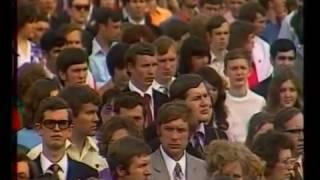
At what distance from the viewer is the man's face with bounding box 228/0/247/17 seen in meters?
3.72

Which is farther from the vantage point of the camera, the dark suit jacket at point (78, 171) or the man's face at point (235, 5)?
the man's face at point (235, 5)

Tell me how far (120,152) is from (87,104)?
24 cm

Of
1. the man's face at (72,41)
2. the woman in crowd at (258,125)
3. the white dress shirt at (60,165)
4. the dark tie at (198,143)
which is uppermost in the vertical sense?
the man's face at (72,41)

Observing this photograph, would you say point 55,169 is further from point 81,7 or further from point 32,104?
point 81,7

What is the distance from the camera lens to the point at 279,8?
3717 millimetres

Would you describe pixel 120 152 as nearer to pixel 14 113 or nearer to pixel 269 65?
pixel 14 113

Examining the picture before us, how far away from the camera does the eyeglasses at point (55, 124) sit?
3.61 m

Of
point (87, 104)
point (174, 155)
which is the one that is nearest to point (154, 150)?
point (174, 155)

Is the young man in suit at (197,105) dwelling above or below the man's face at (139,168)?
above

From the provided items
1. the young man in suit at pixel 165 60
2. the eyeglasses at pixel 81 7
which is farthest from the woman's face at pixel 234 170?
the eyeglasses at pixel 81 7

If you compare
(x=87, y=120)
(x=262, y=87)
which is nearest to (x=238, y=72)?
(x=262, y=87)

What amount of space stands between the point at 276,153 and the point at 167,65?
1.89 feet

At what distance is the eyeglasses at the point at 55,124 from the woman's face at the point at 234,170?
67 centimetres

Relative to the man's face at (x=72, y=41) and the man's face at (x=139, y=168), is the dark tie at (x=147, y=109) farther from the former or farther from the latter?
the man's face at (x=72, y=41)
